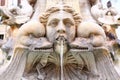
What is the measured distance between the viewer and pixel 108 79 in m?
5.57

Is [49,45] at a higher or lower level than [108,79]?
higher

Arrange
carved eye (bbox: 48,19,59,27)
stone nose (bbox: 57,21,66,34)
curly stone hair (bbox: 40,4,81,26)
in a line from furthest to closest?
curly stone hair (bbox: 40,4,81,26)
carved eye (bbox: 48,19,59,27)
stone nose (bbox: 57,21,66,34)

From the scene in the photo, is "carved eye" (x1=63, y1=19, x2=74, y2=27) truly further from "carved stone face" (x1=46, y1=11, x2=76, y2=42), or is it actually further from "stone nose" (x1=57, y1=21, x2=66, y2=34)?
"stone nose" (x1=57, y1=21, x2=66, y2=34)

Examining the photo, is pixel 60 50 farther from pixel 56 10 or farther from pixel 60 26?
pixel 56 10

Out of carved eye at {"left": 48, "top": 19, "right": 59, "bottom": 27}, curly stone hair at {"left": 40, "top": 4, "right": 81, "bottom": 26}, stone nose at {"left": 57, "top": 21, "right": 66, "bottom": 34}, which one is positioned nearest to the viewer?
stone nose at {"left": 57, "top": 21, "right": 66, "bottom": 34}

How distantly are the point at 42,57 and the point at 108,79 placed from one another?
2.73 ft

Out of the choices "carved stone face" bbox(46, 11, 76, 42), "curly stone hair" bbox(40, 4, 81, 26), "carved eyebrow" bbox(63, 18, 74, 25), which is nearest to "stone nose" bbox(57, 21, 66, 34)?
"carved stone face" bbox(46, 11, 76, 42)

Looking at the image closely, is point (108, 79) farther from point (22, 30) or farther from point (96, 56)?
point (22, 30)

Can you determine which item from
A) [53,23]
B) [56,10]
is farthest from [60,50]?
[56,10]

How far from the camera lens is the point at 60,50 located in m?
5.48

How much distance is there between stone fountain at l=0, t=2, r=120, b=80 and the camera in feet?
18.0

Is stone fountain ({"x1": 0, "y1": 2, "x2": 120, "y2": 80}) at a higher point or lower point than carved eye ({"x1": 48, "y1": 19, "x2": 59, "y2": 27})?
lower

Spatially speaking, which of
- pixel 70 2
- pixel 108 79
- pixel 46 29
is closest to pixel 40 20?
pixel 46 29

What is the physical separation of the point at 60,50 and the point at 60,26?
0.28 meters
